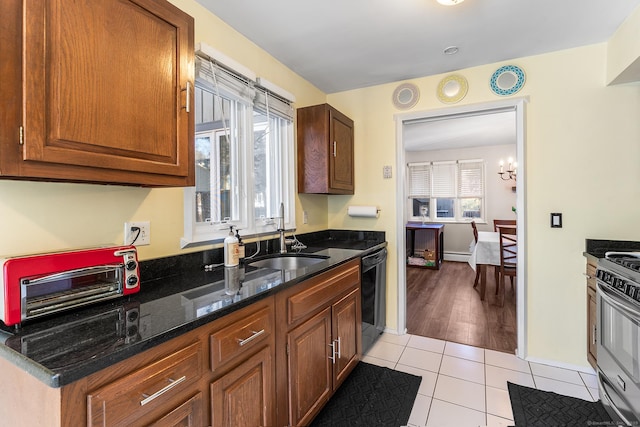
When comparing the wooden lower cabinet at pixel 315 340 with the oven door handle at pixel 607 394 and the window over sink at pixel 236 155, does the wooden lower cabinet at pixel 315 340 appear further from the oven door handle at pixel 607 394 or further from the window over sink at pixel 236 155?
the oven door handle at pixel 607 394

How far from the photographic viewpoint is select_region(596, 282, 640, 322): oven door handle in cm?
143

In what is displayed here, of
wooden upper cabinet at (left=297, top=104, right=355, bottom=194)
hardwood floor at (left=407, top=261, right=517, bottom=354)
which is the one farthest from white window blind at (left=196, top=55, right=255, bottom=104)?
hardwood floor at (left=407, top=261, right=517, bottom=354)

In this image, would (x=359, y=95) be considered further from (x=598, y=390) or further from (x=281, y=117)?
(x=598, y=390)

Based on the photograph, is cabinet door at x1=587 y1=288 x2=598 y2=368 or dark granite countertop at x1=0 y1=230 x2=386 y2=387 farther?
cabinet door at x1=587 y1=288 x2=598 y2=368

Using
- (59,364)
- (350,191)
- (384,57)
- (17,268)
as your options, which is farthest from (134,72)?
(350,191)

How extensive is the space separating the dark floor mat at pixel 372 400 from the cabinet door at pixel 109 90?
4.95 feet

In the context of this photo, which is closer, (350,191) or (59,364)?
(59,364)

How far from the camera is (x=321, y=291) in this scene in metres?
1.64

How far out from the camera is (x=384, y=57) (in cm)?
232

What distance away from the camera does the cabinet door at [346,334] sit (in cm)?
184

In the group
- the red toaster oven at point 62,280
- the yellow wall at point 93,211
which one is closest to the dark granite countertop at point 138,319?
the red toaster oven at point 62,280

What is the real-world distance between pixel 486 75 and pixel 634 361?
2.08 metres

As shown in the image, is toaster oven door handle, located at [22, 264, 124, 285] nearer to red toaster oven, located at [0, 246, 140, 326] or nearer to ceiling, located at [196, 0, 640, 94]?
red toaster oven, located at [0, 246, 140, 326]

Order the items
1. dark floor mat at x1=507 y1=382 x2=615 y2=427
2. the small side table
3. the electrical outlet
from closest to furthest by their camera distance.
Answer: the electrical outlet → dark floor mat at x1=507 y1=382 x2=615 y2=427 → the small side table
